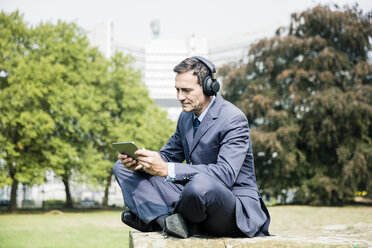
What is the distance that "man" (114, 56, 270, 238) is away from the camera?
2627mm

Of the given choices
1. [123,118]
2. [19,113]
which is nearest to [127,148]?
[19,113]

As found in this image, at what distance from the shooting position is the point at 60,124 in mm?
22359

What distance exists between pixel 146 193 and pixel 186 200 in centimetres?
47

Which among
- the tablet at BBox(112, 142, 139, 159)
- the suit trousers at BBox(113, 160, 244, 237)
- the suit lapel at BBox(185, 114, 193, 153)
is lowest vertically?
the suit trousers at BBox(113, 160, 244, 237)

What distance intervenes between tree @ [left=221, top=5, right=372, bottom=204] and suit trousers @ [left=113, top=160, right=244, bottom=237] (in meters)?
20.0

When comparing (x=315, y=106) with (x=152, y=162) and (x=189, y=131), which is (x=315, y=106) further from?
(x=152, y=162)

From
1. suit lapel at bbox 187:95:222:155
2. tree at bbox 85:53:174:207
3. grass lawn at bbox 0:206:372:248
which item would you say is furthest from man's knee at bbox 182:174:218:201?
tree at bbox 85:53:174:207

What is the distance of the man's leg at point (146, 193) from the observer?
2.90 metres

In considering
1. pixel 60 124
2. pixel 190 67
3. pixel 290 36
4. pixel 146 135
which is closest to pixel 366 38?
pixel 290 36

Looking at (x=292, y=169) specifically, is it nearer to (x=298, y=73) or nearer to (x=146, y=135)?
(x=298, y=73)

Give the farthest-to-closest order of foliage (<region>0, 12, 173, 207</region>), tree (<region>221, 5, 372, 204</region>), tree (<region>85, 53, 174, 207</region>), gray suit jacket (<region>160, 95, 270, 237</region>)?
tree (<region>85, 53, 174, 207</region>) < tree (<region>221, 5, 372, 204</region>) < foliage (<region>0, 12, 173, 207</region>) < gray suit jacket (<region>160, 95, 270, 237</region>)

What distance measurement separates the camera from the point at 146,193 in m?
2.91

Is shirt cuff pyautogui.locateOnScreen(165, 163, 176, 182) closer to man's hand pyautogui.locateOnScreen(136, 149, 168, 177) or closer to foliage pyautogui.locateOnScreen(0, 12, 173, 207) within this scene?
man's hand pyautogui.locateOnScreen(136, 149, 168, 177)

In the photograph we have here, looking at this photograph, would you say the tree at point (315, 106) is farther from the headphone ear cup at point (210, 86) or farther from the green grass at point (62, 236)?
the headphone ear cup at point (210, 86)
